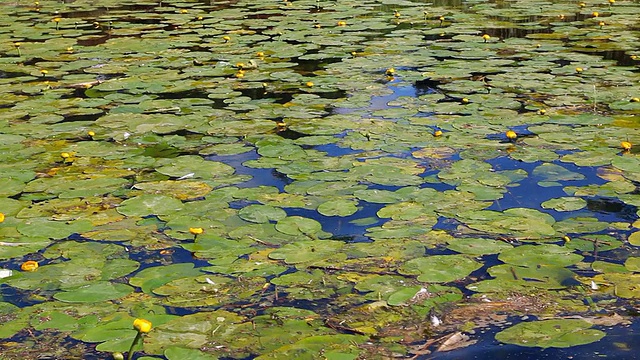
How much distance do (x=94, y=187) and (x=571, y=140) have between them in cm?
279

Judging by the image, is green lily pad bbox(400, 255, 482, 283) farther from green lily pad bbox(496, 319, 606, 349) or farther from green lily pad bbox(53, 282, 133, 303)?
green lily pad bbox(53, 282, 133, 303)

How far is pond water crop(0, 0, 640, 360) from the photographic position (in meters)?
2.50

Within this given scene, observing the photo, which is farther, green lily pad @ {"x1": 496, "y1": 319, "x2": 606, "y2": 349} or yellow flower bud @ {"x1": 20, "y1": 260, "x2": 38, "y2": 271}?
yellow flower bud @ {"x1": 20, "y1": 260, "x2": 38, "y2": 271}

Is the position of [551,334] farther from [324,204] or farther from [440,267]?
[324,204]

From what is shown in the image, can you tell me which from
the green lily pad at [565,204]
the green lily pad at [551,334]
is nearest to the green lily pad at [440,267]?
the green lily pad at [551,334]

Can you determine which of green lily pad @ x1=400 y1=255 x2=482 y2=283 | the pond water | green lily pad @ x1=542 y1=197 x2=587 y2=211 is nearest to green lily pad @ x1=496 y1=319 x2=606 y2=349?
the pond water

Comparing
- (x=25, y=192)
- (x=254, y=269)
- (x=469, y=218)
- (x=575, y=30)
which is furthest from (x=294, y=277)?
(x=575, y=30)

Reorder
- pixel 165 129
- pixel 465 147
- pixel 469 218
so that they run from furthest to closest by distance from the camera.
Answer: pixel 165 129, pixel 465 147, pixel 469 218

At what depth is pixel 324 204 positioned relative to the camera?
3.50 metres

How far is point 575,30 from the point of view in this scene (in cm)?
805

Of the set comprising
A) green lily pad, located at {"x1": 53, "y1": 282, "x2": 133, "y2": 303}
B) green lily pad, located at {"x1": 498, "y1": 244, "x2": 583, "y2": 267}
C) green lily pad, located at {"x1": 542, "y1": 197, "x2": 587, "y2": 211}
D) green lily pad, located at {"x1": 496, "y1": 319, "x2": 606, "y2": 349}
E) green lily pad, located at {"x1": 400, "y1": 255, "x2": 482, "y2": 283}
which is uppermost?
green lily pad, located at {"x1": 53, "y1": 282, "x2": 133, "y2": 303}

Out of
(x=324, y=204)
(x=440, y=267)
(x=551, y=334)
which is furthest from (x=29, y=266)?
(x=551, y=334)

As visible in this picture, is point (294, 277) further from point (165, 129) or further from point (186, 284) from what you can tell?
point (165, 129)

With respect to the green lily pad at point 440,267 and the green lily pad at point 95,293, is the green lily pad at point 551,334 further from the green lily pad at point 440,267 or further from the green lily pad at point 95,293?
the green lily pad at point 95,293
